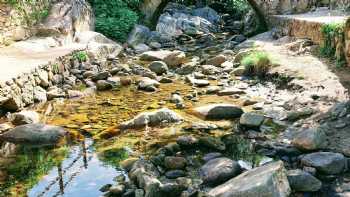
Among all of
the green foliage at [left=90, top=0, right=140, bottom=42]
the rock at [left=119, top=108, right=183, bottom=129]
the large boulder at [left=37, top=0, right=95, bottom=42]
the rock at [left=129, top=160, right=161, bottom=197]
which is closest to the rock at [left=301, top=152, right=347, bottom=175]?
the rock at [left=129, top=160, right=161, bottom=197]

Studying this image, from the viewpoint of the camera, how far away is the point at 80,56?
10500 millimetres

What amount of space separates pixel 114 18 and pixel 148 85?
21.1 feet

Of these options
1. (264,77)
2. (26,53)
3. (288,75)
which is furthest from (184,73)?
(26,53)

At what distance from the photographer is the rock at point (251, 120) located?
19.1 ft

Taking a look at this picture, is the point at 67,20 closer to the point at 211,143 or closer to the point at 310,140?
the point at 211,143

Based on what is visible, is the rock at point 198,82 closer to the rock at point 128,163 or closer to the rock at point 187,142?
the rock at point 187,142

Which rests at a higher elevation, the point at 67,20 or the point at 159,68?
the point at 67,20

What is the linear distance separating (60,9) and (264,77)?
5.86m

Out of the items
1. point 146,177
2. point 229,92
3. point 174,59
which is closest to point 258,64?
point 229,92

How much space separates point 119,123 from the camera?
6426mm

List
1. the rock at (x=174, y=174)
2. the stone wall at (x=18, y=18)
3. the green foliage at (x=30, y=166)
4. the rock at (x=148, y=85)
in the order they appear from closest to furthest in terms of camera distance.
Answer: the rock at (x=174, y=174) → the green foliage at (x=30, y=166) → the rock at (x=148, y=85) → the stone wall at (x=18, y=18)

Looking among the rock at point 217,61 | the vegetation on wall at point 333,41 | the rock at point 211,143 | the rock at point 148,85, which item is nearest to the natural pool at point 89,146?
the rock at point 148,85

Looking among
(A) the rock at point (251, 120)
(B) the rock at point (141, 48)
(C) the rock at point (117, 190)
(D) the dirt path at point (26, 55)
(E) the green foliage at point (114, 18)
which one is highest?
(E) the green foliage at point (114, 18)

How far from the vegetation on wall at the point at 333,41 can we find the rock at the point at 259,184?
4.59 m
